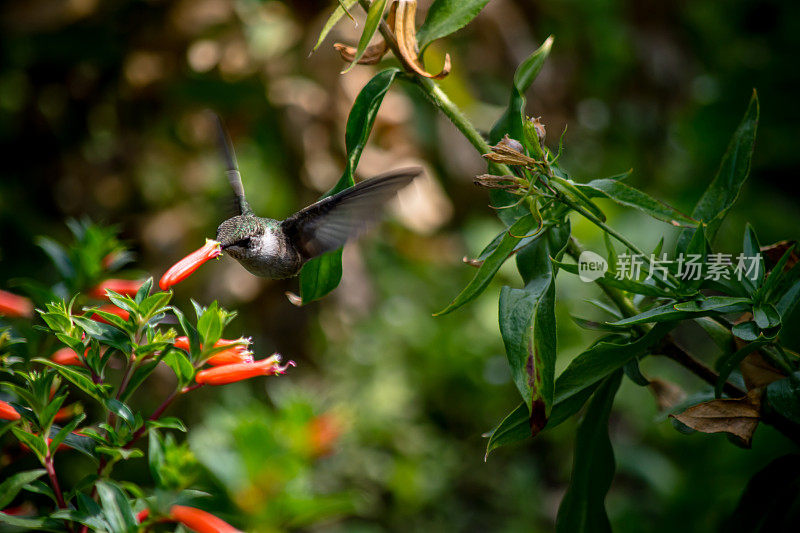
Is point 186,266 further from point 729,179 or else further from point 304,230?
point 729,179

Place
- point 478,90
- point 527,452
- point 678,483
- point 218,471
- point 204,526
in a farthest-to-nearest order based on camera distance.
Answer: point 478,90 < point 527,452 < point 678,483 < point 218,471 < point 204,526

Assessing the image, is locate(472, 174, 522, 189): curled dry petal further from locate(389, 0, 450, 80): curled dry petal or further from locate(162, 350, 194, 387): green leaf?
locate(162, 350, 194, 387): green leaf

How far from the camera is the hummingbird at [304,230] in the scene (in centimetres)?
77

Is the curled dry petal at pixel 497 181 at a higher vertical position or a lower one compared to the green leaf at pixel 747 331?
higher

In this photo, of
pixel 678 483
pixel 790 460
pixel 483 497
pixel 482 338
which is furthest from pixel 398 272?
pixel 790 460

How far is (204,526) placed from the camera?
2.15 ft

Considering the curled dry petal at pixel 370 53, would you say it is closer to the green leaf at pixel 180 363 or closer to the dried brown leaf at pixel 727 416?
the green leaf at pixel 180 363

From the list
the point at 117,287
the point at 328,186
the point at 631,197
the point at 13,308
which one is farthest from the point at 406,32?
the point at 328,186

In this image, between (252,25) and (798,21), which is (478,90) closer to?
(252,25)

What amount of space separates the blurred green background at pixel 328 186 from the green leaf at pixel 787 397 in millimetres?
1160

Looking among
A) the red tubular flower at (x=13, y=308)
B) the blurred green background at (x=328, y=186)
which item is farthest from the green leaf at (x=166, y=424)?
the blurred green background at (x=328, y=186)

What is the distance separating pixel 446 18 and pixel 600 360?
41 centimetres

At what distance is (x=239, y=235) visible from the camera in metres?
0.84

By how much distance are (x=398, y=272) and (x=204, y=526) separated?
1968 mm
